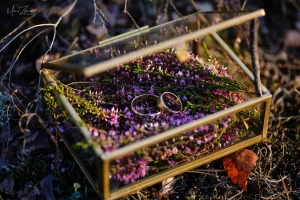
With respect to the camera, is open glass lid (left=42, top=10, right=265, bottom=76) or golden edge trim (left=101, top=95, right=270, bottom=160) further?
open glass lid (left=42, top=10, right=265, bottom=76)

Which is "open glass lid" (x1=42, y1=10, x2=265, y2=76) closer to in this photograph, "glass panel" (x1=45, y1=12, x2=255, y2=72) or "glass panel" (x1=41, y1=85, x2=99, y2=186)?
"glass panel" (x1=45, y1=12, x2=255, y2=72)

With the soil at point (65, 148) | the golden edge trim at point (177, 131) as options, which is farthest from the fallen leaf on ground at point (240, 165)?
the golden edge trim at point (177, 131)

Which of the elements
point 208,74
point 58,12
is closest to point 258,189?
point 208,74

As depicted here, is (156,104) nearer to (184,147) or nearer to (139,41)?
(184,147)

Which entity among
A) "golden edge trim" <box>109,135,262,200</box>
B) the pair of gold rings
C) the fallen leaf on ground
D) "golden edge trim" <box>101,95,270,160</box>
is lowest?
the fallen leaf on ground

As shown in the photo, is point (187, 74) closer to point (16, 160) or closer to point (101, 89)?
point (101, 89)

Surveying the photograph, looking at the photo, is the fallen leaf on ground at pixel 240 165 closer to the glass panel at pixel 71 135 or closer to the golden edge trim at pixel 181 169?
the golden edge trim at pixel 181 169

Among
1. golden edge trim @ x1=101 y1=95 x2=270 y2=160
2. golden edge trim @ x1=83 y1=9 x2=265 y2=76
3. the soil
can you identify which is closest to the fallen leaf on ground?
the soil

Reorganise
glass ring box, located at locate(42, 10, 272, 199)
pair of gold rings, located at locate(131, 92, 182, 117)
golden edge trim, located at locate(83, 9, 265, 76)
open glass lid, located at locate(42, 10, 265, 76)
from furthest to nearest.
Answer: open glass lid, located at locate(42, 10, 265, 76) < pair of gold rings, located at locate(131, 92, 182, 117) < glass ring box, located at locate(42, 10, 272, 199) < golden edge trim, located at locate(83, 9, 265, 76)

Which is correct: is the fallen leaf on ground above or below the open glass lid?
below

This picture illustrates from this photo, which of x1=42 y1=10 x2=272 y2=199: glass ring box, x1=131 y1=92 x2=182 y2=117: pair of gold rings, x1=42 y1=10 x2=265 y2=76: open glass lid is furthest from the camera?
x1=42 y1=10 x2=265 y2=76: open glass lid
